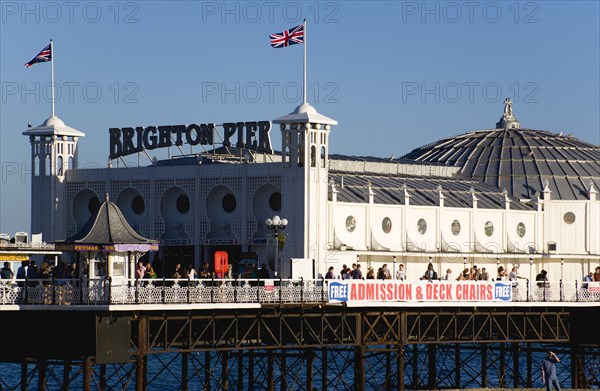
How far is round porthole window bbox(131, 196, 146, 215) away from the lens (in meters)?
90.2

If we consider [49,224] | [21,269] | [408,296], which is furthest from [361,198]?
[21,269]

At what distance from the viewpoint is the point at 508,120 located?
129875mm

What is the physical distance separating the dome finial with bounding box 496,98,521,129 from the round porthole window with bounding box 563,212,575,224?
74.2 feet

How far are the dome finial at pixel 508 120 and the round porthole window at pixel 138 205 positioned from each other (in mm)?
48354

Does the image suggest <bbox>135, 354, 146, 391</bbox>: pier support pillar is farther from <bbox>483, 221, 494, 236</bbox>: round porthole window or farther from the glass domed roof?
the glass domed roof

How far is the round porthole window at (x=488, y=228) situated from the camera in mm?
99688

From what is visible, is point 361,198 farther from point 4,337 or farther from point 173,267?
point 4,337

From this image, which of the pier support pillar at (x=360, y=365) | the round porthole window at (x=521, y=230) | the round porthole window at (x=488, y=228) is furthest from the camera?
the round porthole window at (x=521, y=230)

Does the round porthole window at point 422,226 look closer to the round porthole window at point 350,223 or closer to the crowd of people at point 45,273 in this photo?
the round porthole window at point 350,223

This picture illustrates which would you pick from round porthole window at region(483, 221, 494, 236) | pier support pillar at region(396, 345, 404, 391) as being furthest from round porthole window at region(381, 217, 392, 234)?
pier support pillar at region(396, 345, 404, 391)

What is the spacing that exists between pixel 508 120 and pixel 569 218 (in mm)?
24118

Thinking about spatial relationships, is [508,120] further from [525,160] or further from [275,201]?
[275,201]

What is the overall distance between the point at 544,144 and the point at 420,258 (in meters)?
28.7

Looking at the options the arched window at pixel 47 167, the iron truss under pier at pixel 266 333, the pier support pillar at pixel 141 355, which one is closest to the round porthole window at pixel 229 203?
the arched window at pixel 47 167
